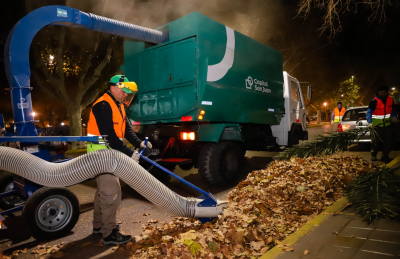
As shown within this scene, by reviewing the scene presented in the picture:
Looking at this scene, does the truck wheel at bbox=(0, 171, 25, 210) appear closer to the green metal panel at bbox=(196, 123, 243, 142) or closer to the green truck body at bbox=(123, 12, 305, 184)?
the green truck body at bbox=(123, 12, 305, 184)

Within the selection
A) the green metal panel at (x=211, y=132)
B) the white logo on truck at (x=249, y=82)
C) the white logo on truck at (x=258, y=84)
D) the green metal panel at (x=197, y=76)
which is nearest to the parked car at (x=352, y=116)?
the white logo on truck at (x=258, y=84)

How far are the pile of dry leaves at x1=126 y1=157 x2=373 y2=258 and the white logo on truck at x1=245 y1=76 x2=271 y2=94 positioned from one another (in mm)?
2314

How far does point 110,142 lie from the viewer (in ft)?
11.2

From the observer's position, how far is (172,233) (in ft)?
11.2

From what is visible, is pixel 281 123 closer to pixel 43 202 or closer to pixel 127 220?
pixel 127 220

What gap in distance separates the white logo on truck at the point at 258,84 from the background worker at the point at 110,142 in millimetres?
3702

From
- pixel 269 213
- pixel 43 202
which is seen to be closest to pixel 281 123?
pixel 269 213

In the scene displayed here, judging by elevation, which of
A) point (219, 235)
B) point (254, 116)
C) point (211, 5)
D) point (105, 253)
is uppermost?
point (211, 5)

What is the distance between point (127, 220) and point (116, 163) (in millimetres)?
1456

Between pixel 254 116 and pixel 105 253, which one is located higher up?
pixel 254 116

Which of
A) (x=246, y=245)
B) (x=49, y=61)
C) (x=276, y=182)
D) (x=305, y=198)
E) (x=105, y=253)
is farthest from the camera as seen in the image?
(x=49, y=61)

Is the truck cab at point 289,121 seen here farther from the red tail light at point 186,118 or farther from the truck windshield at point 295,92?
the red tail light at point 186,118

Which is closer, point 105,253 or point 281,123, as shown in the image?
point 105,253

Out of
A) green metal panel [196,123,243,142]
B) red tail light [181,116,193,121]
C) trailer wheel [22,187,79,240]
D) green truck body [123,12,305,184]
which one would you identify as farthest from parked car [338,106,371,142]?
trailer wheel [22,187,79,240]
